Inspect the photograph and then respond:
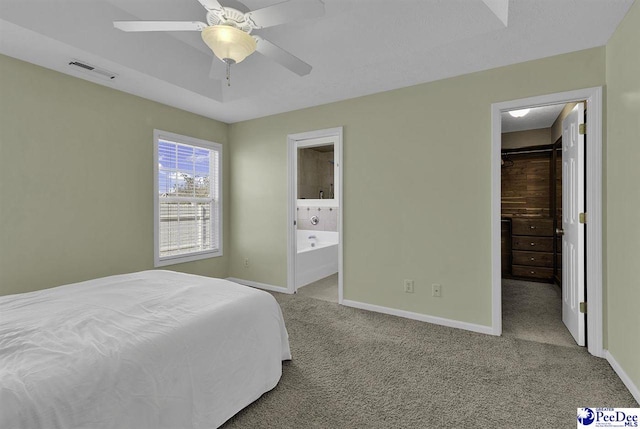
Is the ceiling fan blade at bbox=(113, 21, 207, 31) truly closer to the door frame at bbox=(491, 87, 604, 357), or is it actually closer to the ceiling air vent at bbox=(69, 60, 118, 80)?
the ceiling air vent at bbox=(69, 60, 118, 80)

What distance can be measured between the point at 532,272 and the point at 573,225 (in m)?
2.38

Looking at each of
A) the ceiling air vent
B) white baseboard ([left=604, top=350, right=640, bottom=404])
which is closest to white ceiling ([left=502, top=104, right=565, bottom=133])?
white baseboard ([left=604, top=350, right=640, bottom=404])

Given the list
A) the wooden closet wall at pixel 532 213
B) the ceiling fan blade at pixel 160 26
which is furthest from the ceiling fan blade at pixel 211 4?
the wooden closet wall at pixel 532 213

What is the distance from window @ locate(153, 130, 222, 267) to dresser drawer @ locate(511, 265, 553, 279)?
14.9 ft

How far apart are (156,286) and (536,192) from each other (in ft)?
18.2

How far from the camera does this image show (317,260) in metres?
4.99

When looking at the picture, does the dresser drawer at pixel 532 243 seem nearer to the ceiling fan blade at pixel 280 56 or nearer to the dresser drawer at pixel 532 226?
the dresser drawer at pixel 532 226

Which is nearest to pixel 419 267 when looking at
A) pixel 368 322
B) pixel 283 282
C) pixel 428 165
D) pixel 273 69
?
pixel 368 322

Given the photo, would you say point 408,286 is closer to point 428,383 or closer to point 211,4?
point 428,383

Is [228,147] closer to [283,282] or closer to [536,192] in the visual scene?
[283,282]

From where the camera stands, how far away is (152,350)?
4.50 feet

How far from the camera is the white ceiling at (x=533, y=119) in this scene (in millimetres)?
4199

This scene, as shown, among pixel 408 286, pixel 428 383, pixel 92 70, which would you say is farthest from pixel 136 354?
pixel 92 70

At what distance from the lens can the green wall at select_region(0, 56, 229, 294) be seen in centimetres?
259
